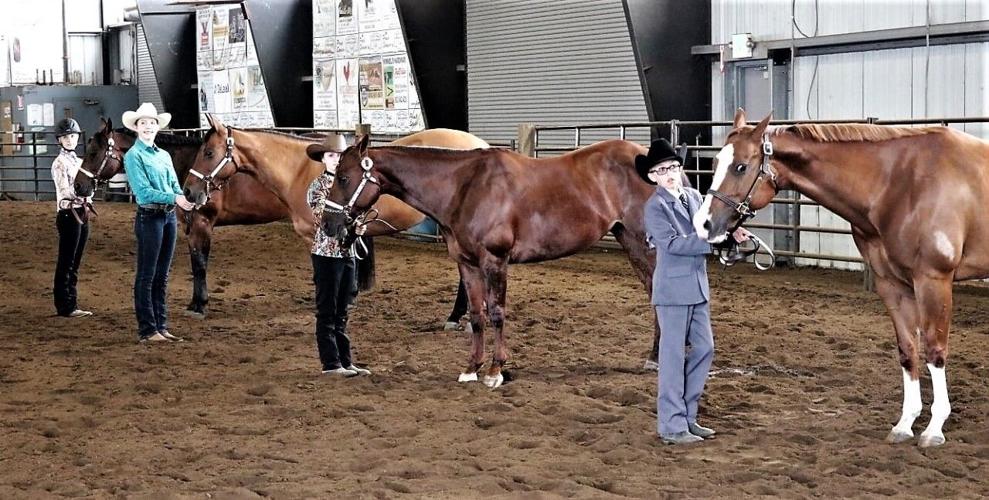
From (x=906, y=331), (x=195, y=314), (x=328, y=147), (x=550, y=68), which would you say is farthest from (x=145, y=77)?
(x=906, y=331)

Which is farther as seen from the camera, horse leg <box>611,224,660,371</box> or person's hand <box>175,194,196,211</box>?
person's hand <box>175,194,196,211</box>

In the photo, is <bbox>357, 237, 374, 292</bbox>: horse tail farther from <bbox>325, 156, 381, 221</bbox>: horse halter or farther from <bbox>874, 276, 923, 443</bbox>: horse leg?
<bbox>874, 276, 923, 443</bbox>: horse leg

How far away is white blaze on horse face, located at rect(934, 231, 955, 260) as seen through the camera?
4957 millimetres

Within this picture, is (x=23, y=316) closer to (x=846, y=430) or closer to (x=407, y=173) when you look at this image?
(x=407, y=173)

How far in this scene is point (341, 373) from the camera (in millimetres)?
6945

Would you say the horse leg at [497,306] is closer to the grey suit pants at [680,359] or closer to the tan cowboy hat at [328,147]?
the tan cowboy hat at [328,147]

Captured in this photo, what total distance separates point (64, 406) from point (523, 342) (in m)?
3.04

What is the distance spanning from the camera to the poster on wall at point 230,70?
73.5 ft

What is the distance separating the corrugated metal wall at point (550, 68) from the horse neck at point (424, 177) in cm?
764

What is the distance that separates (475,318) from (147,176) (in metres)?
2.67

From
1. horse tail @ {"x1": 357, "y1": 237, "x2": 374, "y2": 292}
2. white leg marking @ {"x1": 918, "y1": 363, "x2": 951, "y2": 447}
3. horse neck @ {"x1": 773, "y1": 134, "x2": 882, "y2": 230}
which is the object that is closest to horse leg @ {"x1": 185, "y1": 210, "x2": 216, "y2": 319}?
horse tail @ {"x1": 357, "y1": 237, "x2": 374, "y2": 292}

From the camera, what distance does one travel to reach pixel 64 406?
624 cm

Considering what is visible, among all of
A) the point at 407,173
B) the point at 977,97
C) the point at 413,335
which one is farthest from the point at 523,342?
the point at 977,97

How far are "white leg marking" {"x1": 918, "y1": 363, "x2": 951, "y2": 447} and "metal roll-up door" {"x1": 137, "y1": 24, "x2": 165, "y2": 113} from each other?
23228 mm
